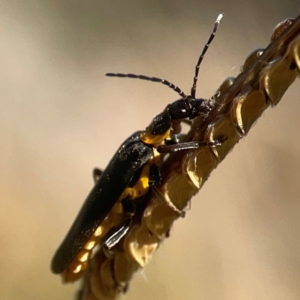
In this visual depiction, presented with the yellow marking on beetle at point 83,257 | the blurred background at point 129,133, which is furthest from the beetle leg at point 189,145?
the blurred background at point 129,133

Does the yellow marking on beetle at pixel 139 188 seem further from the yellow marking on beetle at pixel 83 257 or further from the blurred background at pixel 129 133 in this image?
the blurred background at pixel 129 133

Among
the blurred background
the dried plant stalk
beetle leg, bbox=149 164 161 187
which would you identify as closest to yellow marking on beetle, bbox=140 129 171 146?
beetle leg, bbox=149 164 161 187

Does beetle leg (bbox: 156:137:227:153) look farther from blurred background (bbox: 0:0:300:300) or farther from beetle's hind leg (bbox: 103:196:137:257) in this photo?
blurred background (bbox: 0:0:300:300)

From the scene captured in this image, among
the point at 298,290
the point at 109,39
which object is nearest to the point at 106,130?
the point at 109,39

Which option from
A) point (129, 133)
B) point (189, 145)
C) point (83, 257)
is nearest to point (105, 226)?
point (83, 257)

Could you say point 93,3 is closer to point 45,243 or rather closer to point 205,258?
point 45,243

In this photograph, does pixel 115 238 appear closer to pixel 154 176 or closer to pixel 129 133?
pixel 154 176

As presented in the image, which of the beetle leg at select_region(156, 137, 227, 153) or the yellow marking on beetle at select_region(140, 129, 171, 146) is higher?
the yellow marking on beetle at select_region(140, 129, 171, 146)
